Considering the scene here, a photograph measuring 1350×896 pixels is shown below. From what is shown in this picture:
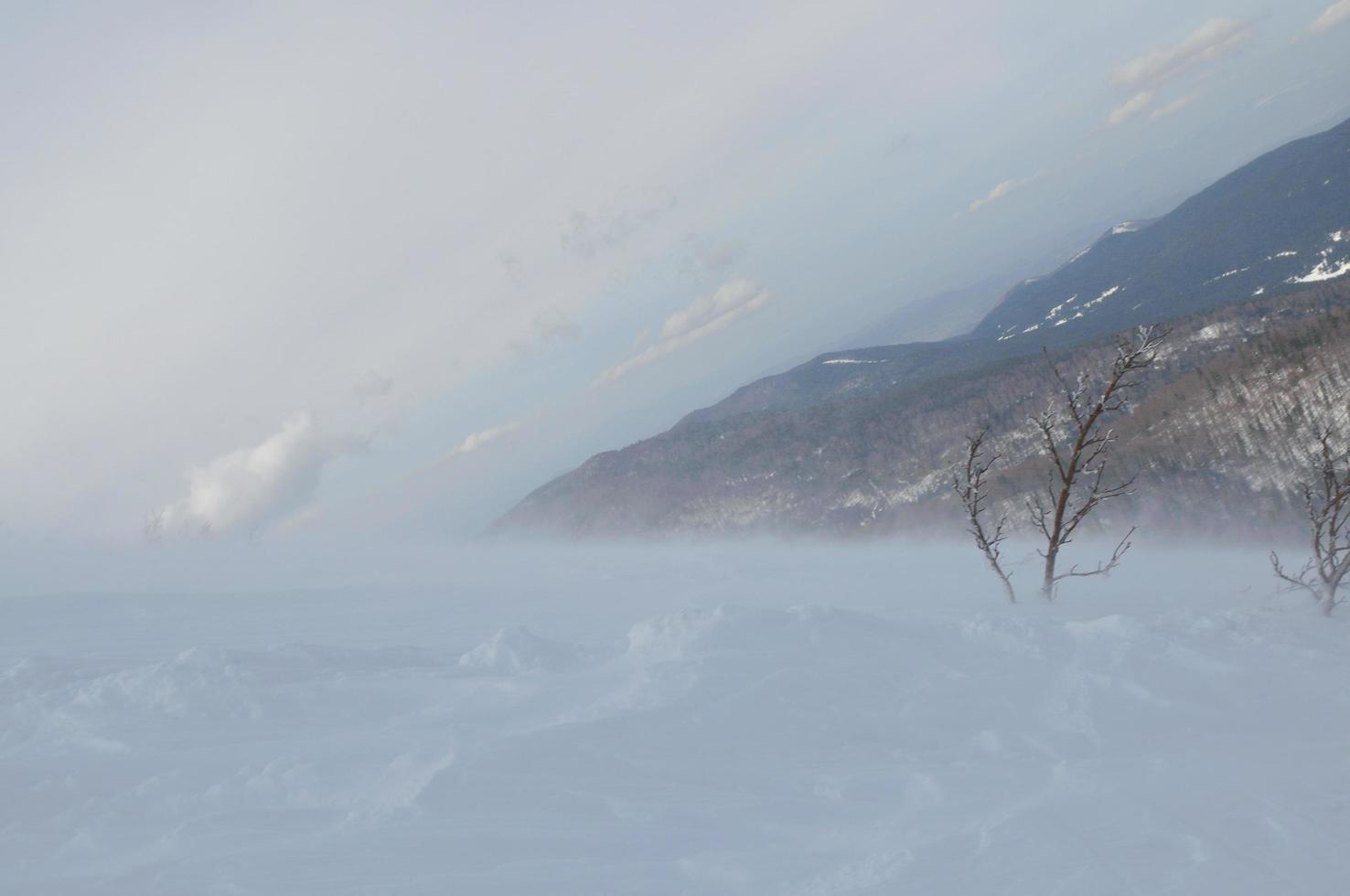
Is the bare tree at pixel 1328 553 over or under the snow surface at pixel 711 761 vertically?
under

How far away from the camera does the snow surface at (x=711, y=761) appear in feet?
14.1

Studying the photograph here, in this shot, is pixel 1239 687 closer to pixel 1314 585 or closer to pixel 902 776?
pixel 902 776

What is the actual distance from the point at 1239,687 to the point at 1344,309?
19159 centimetres

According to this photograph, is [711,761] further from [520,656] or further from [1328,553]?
[1328,553]

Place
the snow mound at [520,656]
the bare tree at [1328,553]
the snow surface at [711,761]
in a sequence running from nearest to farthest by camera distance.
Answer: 1. the snow surface at [711,761]
2. the snow mound at [520,656]
3. the bare tree at [1328,553]

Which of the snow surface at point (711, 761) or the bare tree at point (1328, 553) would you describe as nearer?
the snow surface at point (711, 761)

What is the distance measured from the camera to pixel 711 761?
18.8 ft

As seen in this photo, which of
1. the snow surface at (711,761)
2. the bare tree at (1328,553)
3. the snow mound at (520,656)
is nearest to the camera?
the snow surface at (711,761)

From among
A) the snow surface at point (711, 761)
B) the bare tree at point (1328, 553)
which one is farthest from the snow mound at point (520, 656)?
the bare tree at point (1328, 553)

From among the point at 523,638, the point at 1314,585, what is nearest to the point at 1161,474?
the point at 1314,585

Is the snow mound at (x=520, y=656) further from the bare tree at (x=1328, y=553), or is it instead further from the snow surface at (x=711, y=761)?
the bare tree at (x=1328, y=553)

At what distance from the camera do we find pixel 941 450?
198m

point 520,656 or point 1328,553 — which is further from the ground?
point 520,656

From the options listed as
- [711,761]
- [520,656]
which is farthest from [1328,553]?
[520,656]
